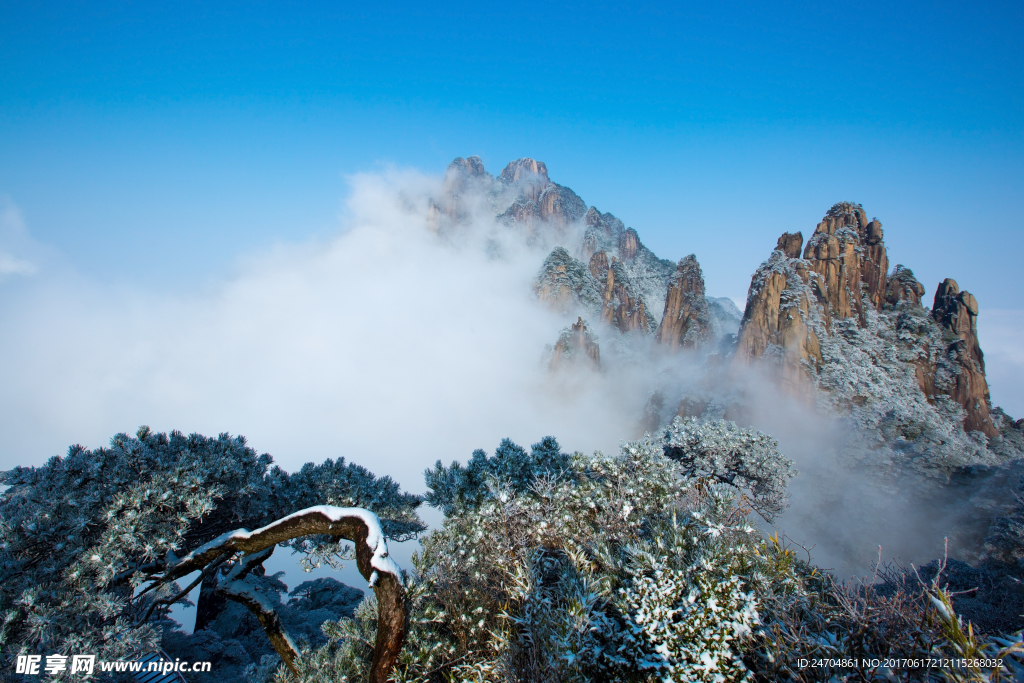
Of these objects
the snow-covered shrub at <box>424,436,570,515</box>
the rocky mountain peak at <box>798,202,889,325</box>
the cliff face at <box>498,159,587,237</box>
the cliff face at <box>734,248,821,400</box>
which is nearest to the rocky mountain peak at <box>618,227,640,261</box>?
the cliff face at <box>498,159,587,237</box>

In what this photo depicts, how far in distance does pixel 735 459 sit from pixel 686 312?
75.8 meters

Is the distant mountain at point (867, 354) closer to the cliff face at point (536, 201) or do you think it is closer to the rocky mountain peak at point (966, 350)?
the rocky mountain peak at point (966, 350)

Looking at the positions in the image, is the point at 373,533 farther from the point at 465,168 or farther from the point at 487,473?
the point at 465,168

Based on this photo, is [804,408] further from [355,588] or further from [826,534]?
[355,588]

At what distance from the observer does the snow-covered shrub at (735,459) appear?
21516 millimetres

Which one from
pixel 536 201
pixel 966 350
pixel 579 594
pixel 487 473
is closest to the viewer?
pixel 579 594

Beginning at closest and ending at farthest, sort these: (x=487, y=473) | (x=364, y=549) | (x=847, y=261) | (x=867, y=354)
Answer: (x=364, y=549) < (x=487, y=473) < (x=867, y=354) < (x=847, y=261)

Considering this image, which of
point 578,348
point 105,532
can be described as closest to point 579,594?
point 105,532

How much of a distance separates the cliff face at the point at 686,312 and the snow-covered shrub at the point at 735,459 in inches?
2794

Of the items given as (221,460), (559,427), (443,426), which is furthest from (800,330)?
(443,426)

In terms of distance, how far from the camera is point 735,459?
22297mm

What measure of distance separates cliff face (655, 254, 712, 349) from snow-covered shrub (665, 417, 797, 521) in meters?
71.0

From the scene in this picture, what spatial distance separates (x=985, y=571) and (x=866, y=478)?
23621 millimetres

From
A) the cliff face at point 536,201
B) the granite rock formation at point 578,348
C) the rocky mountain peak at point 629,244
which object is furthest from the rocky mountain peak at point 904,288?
the cliff face at point 536,201
